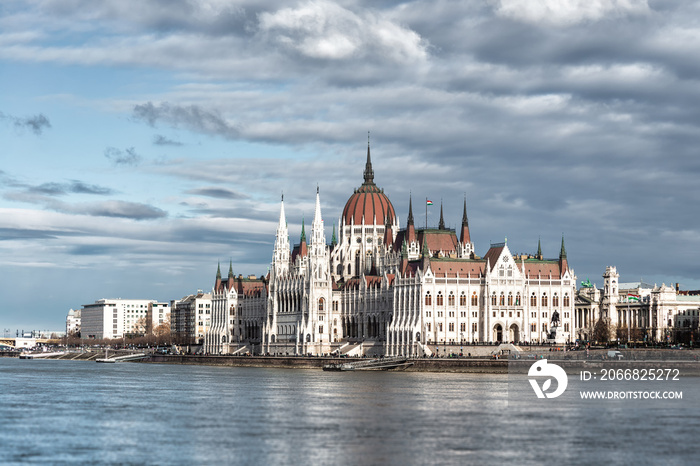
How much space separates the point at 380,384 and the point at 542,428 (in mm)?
48064

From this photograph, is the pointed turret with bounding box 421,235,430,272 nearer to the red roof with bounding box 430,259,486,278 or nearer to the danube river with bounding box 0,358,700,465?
the red roof with bounding box 430,259,486,278

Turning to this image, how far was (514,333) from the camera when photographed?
601ft

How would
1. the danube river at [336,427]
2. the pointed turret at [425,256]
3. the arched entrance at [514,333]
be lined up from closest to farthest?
the danube river at [336,427]
the pointed turret at [425,256]
the arched entrance at [514,333]

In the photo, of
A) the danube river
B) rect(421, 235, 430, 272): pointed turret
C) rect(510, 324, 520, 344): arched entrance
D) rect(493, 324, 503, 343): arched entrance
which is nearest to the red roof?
rect(421, 235, 430, 272): pointed turret

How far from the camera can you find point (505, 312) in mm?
182125

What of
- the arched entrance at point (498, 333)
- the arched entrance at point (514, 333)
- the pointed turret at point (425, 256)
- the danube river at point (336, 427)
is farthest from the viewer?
the arched entrance at point (514, 333)

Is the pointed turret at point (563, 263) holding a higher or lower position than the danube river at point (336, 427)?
higher

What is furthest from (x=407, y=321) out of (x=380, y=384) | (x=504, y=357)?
(x=380, y=384)

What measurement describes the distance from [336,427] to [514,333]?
111m

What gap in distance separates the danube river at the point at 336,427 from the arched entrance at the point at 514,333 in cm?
6903

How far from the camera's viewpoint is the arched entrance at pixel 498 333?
181750 mm

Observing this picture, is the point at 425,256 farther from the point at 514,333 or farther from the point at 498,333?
the point at 514,333

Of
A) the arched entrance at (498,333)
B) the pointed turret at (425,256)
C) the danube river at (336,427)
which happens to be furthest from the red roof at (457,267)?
the danube river at (336,427)

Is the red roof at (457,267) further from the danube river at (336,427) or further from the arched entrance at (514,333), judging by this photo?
the danube river at (336,427)
